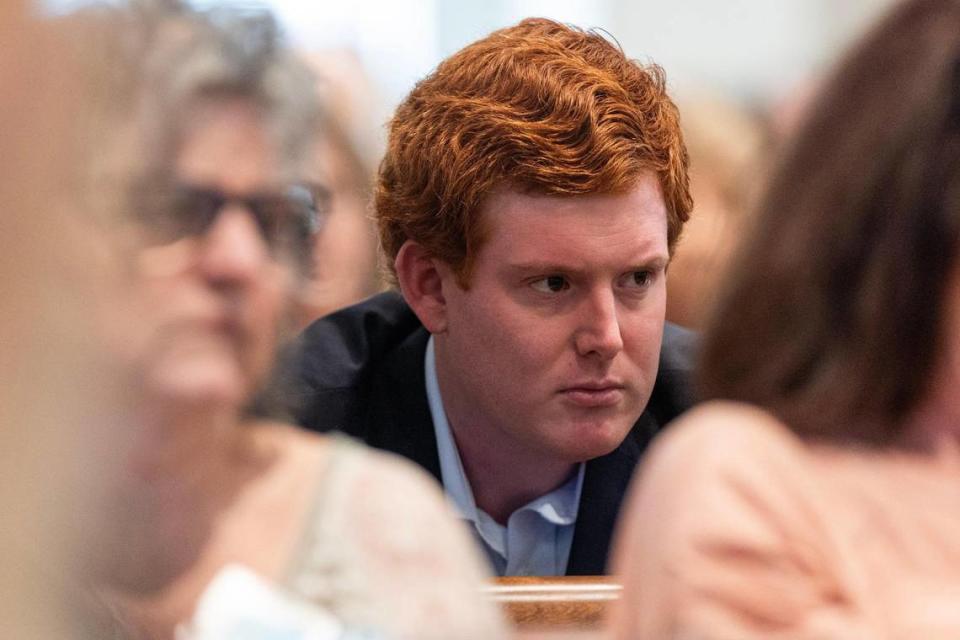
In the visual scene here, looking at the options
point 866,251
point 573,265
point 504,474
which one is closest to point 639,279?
point 573,265

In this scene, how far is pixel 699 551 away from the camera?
2.17 ft

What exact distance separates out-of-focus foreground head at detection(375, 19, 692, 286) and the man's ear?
0.02 m

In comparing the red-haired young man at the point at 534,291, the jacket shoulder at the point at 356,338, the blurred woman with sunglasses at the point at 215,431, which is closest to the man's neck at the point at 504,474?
the red-haired young man at the point at 534,291

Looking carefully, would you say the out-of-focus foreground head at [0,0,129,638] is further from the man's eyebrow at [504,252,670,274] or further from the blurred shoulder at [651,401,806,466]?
the man's eyebrow at [504,252,670,274]

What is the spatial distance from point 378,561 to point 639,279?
1.46 ft

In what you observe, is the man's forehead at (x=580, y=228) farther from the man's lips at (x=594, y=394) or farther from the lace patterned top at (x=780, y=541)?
the lace patterned top at (x=780, y=541)

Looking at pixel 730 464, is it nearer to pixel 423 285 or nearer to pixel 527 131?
pixel 527 131

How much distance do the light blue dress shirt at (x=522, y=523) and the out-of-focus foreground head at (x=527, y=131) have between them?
0.13m

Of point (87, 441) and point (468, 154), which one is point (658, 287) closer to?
point (468, 154)

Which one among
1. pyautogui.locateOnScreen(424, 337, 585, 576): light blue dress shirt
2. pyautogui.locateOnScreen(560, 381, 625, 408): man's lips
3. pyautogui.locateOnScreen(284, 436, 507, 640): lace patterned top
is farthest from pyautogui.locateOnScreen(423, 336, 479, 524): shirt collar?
pyautogui.locateOnScreen(284, 436, 507, 640): lace patterned top

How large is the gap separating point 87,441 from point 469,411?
1.65ft

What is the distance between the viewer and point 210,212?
71cm

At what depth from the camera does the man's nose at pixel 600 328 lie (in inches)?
42.3

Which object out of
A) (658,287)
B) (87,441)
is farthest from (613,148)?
(87,441)
